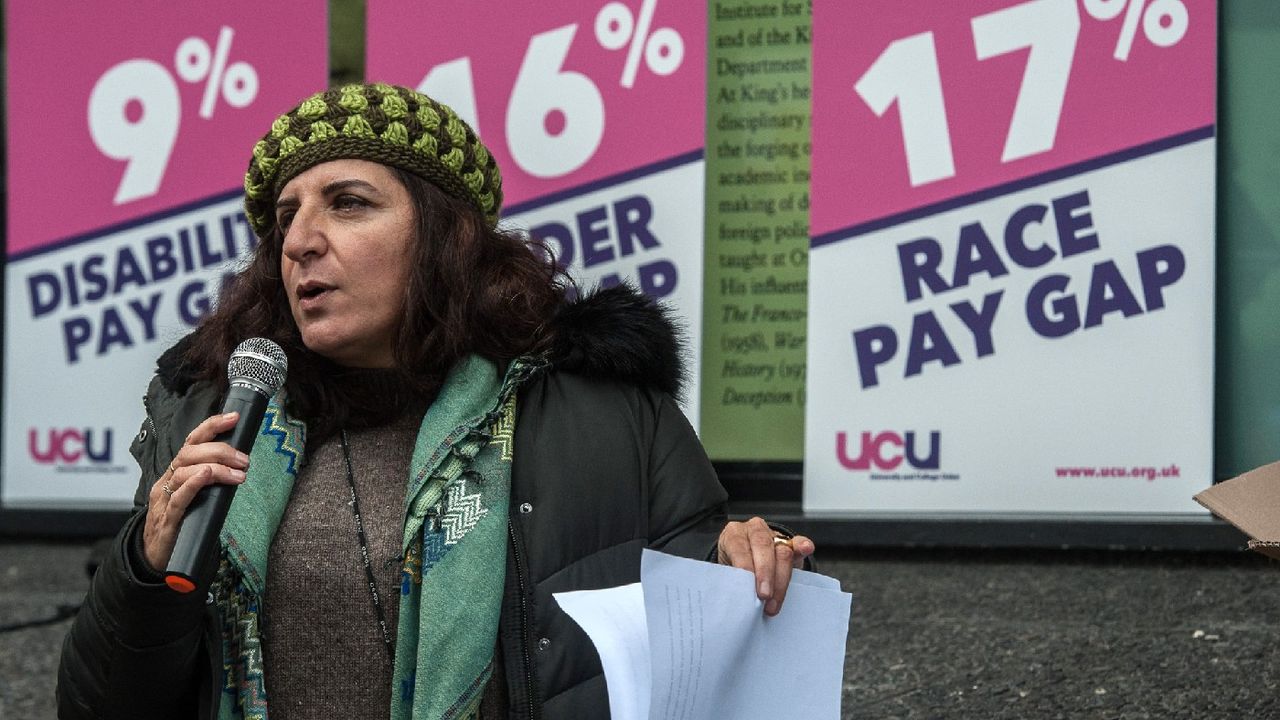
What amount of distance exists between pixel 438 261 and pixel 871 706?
1.61 metres

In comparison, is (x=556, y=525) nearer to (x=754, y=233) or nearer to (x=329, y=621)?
(x=329, y=621)

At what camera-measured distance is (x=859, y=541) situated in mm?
4965

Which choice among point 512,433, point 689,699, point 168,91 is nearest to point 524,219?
point 168,91

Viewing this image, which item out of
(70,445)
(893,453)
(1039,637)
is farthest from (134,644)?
(70,445)

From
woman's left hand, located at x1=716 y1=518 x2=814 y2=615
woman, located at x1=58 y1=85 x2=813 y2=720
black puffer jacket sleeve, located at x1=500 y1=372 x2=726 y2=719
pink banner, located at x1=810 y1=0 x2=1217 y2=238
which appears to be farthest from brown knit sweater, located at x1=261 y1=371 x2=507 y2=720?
pink banner, located at x1=810 y1=0 x2=1217 y2=238

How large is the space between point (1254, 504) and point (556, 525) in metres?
1.09

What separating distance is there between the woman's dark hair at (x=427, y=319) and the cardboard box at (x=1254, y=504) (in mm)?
1216

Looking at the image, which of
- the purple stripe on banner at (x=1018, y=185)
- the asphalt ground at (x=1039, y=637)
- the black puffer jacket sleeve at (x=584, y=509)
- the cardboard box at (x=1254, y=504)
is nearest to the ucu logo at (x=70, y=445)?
the asphalt ground at (x=1039, y=637)

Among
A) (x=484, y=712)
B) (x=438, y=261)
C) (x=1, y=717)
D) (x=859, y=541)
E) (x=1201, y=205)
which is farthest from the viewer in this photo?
(x=859, y=541)

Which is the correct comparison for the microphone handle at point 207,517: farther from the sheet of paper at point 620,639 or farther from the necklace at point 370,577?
the necklace at point 370,577

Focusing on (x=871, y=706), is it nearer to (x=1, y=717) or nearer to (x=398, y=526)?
(x=398, y=526)

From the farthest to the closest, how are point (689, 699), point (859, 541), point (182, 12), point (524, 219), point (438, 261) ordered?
point (182, 12) < point (524, 219) < point (859, 541) < point (438, 261) < point (689, 699)

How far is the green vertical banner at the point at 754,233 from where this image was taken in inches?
204

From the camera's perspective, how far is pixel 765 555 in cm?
222
